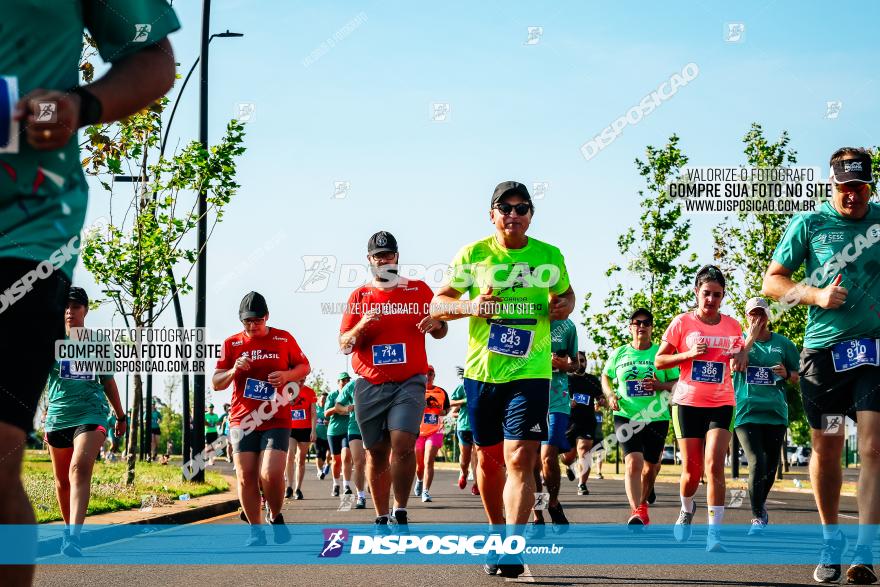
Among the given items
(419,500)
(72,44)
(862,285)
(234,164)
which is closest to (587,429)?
(419,500)

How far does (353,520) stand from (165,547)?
140 inches

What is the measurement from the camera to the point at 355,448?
47.7ft

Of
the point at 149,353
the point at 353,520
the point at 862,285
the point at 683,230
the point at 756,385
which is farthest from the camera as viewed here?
the point at 683,230

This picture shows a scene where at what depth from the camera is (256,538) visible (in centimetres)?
1016

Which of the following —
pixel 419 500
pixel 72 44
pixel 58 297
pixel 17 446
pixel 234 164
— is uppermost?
pixel 234 164

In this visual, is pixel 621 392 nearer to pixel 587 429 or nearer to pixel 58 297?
pixel 587 429

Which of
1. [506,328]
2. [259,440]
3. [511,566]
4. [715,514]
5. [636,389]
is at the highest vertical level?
[506,328]

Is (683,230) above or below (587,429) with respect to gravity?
above

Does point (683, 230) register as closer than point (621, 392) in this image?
No

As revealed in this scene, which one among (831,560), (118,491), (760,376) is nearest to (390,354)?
(760,376)

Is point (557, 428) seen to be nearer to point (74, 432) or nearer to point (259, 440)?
point (259, 440)

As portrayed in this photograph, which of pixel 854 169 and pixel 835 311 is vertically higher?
pixel 854 169

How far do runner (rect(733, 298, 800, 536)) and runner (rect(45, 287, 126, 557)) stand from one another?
594 cm

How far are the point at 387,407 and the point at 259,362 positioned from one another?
119 cm
